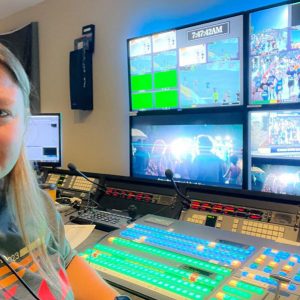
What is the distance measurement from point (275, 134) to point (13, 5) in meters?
2.54

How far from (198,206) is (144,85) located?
Result: 826 millimetres

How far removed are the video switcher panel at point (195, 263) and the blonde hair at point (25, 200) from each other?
0.73 ft

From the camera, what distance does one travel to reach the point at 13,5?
2812mm

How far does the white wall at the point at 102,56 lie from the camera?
1867 mm

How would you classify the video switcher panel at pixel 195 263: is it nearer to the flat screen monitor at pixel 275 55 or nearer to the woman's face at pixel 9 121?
the woman's face at pixel 9 121

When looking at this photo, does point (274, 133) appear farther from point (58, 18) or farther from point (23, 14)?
point (23, 14)

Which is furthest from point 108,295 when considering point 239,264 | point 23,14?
point 23,14

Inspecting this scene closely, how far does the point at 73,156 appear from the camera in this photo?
2.56 meters

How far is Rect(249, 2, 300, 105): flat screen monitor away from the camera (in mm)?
1319

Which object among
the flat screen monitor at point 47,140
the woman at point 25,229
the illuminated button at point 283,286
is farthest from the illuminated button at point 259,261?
the flat screen monitor at point 47,140

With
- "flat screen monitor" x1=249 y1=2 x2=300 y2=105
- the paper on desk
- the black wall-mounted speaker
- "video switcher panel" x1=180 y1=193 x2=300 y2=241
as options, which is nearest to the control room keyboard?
the paper on desk

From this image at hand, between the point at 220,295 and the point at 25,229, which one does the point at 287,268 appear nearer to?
the point at 220,295

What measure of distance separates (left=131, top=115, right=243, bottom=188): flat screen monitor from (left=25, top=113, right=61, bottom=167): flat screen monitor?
0.66 m

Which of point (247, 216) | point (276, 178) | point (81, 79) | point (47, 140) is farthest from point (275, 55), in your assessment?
point (47, 140)
